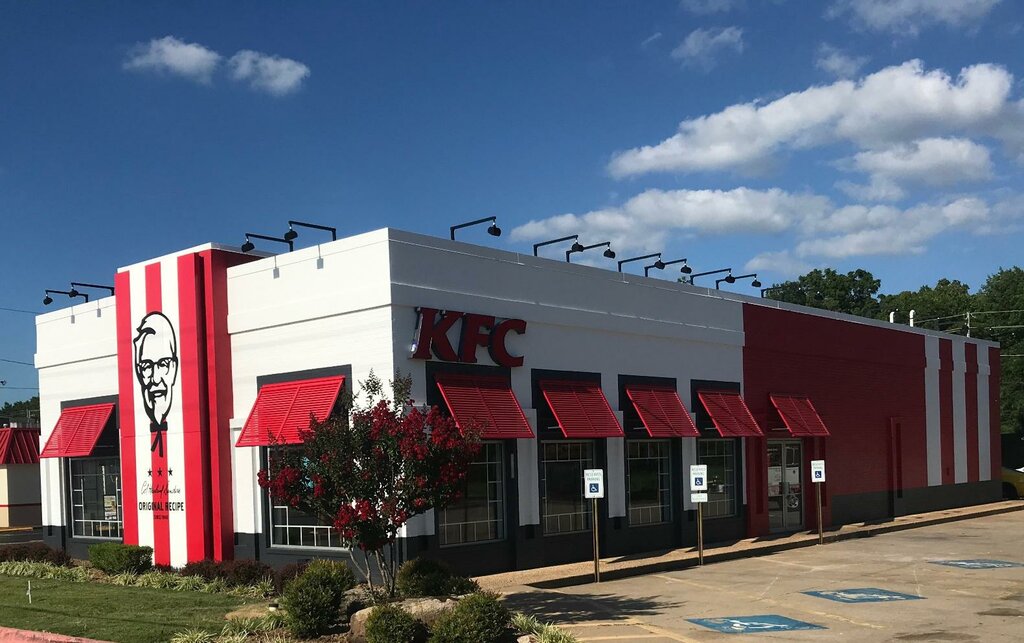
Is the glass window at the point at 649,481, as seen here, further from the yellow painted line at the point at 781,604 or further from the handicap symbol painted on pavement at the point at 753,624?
the handicap symbol painted on pavement at the point at 753,624

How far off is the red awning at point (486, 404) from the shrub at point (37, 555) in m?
11.0

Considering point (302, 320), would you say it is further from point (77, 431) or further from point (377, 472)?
point (77, 431)

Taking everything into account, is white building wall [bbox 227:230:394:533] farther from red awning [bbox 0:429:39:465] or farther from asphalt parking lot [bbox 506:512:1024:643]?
red awning [bbox 0:429:39:465]

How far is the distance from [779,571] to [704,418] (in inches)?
224

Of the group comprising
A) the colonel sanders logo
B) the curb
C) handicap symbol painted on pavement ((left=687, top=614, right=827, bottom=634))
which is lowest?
handicap symbol painted on pavement ((left=687, top=614, right=827, bottom=634))

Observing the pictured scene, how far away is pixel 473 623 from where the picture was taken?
1340 centimetres

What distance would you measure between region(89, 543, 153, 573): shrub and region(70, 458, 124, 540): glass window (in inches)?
99.0

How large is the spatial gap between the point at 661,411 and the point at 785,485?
6735mm

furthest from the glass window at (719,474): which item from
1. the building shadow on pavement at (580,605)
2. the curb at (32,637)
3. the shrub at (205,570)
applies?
the curb at (32,637)

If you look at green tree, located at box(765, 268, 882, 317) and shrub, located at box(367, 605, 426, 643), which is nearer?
shrub, located at box(367, 605, 426, 643)

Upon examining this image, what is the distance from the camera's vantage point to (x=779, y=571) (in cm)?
2247

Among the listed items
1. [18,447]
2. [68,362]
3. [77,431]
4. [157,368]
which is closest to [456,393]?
[157,368]

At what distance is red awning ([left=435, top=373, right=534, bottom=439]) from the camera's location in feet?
67.9

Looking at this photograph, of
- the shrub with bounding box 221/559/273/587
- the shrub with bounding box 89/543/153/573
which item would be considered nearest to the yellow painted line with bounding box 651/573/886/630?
the shrub with bounding box 221/559/273/587
